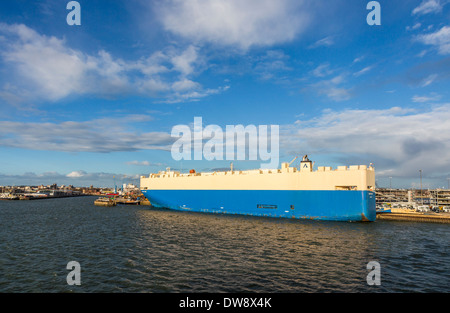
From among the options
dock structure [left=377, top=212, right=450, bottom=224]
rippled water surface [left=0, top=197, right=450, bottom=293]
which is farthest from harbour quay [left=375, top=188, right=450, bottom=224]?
rippled water surface [left=0, top=197, right=450, bottom=293]

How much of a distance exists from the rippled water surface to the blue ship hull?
8.13m

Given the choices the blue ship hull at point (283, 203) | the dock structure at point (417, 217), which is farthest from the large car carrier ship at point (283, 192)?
the dock structure at point (417, 217)

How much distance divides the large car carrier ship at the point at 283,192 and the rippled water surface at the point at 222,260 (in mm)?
8590

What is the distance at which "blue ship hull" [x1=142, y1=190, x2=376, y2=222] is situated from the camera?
1451 inches

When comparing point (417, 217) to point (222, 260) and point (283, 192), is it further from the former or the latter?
point (222, 260)

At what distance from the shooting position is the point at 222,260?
1789cm

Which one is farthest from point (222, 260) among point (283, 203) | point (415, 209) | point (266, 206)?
point (415, 209)

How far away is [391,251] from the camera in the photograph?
69.4ft

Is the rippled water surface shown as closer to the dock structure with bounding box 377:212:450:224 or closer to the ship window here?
the ship window
